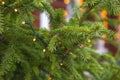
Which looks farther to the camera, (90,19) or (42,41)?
(90,19)

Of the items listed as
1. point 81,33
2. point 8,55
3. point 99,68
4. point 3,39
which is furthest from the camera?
point 99,68

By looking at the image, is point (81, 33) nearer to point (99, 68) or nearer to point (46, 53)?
point (46, 53)

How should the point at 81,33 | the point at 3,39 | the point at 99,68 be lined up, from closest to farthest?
the point at 81,33 → the point at 3,39 → the point at 99,68

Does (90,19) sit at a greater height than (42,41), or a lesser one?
greater

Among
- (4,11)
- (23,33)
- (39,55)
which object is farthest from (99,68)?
(4,11)

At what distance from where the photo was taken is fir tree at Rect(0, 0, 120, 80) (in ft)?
6.50

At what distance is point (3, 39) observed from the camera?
2.23 m

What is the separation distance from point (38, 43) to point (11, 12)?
0.25 meters

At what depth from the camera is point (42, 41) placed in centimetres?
219

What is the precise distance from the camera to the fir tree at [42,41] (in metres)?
1.98

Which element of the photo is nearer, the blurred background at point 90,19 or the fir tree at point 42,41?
the fir tree at point 42,41

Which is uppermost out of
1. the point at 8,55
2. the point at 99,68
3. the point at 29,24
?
the point at 29,24

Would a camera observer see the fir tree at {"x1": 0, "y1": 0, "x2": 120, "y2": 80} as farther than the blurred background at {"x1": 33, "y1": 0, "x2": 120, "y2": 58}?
No

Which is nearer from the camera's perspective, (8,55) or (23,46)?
(8,55)
